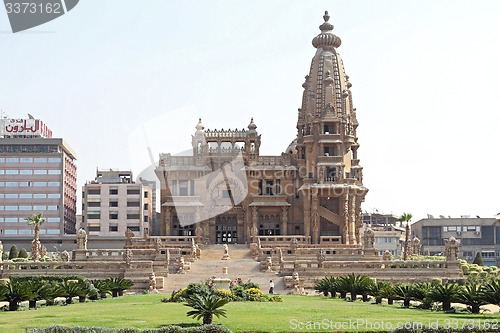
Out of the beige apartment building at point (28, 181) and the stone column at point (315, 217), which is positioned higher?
the beige apartment building at point (28, 181)

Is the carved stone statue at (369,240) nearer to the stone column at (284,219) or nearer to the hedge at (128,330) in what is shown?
the stone column at (284,219)

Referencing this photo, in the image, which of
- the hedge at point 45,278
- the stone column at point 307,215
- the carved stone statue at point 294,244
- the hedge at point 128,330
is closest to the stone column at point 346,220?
the stone column at point 307,215

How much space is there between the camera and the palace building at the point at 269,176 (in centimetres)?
9562

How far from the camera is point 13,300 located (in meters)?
44.8

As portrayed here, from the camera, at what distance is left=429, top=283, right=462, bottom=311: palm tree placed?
43.2 meters

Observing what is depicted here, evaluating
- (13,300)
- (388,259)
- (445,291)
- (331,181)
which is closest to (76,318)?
(13,300)

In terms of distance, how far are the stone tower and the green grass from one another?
45335 millimetres

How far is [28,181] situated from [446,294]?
101 metres

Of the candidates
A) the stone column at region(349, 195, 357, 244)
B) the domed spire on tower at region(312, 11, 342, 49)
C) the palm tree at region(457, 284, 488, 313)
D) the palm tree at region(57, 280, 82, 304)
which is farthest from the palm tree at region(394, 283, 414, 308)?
the domed spire on tower at region(312, 11, 342, 49)

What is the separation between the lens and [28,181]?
134 m

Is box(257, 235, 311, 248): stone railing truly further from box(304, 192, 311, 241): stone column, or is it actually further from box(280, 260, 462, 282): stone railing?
box(280, 260, 462, 282): stone railing

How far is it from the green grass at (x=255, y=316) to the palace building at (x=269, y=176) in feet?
154

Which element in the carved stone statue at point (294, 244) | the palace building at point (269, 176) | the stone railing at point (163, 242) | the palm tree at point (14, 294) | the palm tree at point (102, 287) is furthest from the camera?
the palace building at point (269, 176)

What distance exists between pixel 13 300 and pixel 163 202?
172 ft
